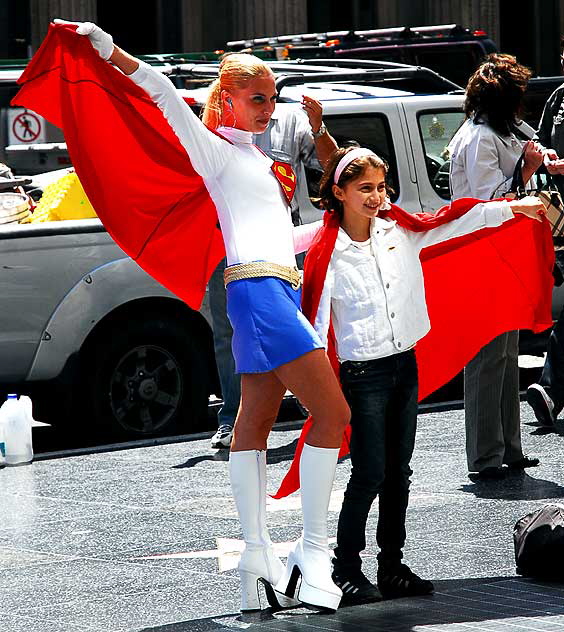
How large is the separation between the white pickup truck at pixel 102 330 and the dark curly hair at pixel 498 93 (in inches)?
51.9

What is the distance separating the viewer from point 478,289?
6508mm

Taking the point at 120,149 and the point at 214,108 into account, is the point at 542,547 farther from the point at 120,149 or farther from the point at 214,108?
the point at 120,149

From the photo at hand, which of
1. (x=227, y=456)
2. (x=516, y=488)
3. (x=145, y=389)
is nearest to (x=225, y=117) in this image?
(x=516, y=488)

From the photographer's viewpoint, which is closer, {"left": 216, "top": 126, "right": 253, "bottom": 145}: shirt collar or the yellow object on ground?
{"left": 216, "top": 126, "right": 253, "bottom": 145}: shirt collar

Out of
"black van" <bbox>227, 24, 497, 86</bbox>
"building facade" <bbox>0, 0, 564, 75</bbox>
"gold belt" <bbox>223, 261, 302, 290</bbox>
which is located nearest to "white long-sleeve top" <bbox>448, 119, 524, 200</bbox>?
"gold belt" <bbox>223, 261, 302, 290</bbox>

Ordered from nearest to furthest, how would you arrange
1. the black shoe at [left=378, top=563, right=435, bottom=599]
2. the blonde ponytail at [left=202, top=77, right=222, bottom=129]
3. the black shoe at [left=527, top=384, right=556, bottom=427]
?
the black shoe at [left=378, top=563, right=435, bottom=599], the blonde ponytail at [left=202, top=77, right=222, bottom=129], the black shoe at [left=527, top=384, right=556, bottom=427]

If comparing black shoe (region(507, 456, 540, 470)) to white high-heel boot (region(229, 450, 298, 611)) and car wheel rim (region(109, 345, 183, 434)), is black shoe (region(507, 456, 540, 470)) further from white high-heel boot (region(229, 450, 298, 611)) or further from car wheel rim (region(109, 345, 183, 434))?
white high-heel boot (region(229, 450, 298, 611))

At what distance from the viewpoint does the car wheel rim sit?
9.09m

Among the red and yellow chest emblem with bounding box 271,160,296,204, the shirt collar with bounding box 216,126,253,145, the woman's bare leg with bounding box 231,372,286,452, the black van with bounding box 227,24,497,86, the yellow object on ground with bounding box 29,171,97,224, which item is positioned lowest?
the woman's bare leg with bounding box 231,372,286,452

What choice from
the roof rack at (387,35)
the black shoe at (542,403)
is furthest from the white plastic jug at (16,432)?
the roof rack at (387,35)

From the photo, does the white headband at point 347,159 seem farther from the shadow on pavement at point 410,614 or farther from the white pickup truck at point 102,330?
the white pickup truck at point 102,330

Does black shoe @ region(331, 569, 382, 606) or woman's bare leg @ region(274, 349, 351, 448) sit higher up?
woman's bare leg @ region(274, 349, 351, 448)

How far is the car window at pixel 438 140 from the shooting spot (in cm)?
980

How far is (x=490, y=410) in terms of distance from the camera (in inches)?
294
